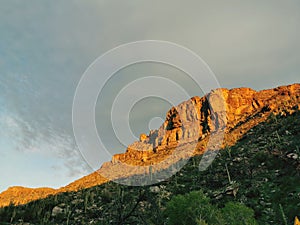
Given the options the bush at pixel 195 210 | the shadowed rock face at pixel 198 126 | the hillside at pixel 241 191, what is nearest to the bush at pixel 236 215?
the bush at pixel 195 210

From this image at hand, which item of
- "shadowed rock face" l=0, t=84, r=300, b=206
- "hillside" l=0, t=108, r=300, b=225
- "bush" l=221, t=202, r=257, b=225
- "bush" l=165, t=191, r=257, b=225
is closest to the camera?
"bush" l=221, t=202, r=257, b=225

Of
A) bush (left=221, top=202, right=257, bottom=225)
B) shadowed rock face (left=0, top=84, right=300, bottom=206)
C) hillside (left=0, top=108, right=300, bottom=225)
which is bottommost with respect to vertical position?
bush (left=221, top=202, right=257, bottom=225)

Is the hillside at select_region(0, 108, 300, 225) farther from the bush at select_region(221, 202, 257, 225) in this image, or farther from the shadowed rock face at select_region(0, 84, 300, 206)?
the shadowed rock face at select_region(0, 84, 300, 206)

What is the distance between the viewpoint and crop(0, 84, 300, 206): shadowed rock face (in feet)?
166

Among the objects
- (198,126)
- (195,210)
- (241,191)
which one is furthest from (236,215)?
(198,126)

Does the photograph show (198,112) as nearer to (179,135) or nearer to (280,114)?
(179,135)

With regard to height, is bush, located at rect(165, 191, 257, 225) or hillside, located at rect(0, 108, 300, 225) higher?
hillside, located at rect(0, 108, 300, 225)

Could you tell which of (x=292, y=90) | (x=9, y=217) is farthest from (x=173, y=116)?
(x=9, y=217)

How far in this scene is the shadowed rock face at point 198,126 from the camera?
5050 cm

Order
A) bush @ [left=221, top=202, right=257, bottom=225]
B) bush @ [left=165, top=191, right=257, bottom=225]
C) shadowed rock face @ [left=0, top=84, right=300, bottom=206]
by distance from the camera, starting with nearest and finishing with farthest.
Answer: bush @ [left=221, top=202, right=257, bottom=225] < bush @ [left=165, top=191, right=257, bottom=225] < shadowed rock face @ [left=0, top=84, right=300, bottom=206]

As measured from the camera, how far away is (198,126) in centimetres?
7100

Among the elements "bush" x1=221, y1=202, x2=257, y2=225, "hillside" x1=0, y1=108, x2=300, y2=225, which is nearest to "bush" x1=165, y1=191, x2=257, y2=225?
"bush" x1=221, y1=202, x2=257, y2=225

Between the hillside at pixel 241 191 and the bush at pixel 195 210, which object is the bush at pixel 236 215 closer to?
the bush at pixel 195 210

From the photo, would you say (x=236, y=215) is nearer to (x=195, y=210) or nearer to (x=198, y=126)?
(x=195, y=210)
